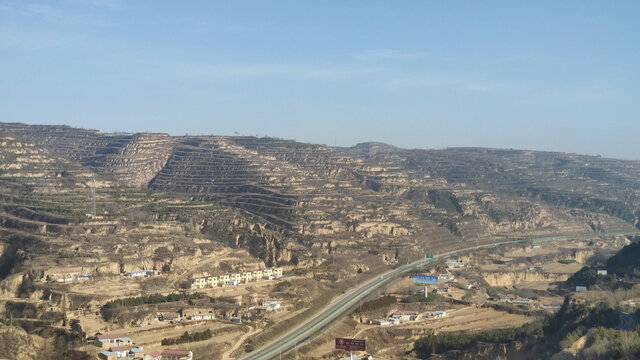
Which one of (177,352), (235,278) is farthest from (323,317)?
(177,352)

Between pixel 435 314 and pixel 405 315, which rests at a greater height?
pixel 405 315

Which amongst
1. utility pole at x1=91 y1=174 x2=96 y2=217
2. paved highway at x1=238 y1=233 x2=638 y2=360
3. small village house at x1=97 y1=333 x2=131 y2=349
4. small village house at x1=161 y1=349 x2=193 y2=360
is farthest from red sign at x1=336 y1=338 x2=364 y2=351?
utility pole at x1=91 y1=174 x2=96 y2=217

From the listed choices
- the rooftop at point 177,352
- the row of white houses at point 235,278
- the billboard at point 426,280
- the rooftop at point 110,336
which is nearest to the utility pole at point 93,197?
the row of white houses at point 235,278

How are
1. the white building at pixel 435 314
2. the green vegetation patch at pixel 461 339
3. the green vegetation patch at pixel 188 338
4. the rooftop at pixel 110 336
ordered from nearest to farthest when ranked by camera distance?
the rooftop at pixel 110 336 < the green vegetation patch at pixel 188 338 < the green vegetation patch at pixel 461 339 < the white building at pixel 435 314

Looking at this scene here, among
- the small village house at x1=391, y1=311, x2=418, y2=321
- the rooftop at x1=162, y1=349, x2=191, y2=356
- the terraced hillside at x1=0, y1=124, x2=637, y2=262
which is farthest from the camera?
the terraced hillside at x1=0, y1=124, x2=637, y2=262

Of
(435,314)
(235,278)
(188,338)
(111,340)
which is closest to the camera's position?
(111,340)

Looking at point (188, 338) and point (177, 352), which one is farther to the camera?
point (188, 338)

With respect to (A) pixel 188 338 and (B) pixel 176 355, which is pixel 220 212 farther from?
(B) pixel 176 355

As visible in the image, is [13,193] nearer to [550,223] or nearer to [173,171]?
[173,171]

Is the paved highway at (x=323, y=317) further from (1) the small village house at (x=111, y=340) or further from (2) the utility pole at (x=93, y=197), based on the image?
(2) the utility pole at (x=93, y=197)

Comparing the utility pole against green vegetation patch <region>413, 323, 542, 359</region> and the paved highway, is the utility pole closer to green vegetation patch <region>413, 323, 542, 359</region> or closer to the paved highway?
the paved highway

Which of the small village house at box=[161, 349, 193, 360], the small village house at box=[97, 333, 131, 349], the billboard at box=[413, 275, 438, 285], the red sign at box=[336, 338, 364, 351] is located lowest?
the small village house at box=[161, 349, 193, 360]
